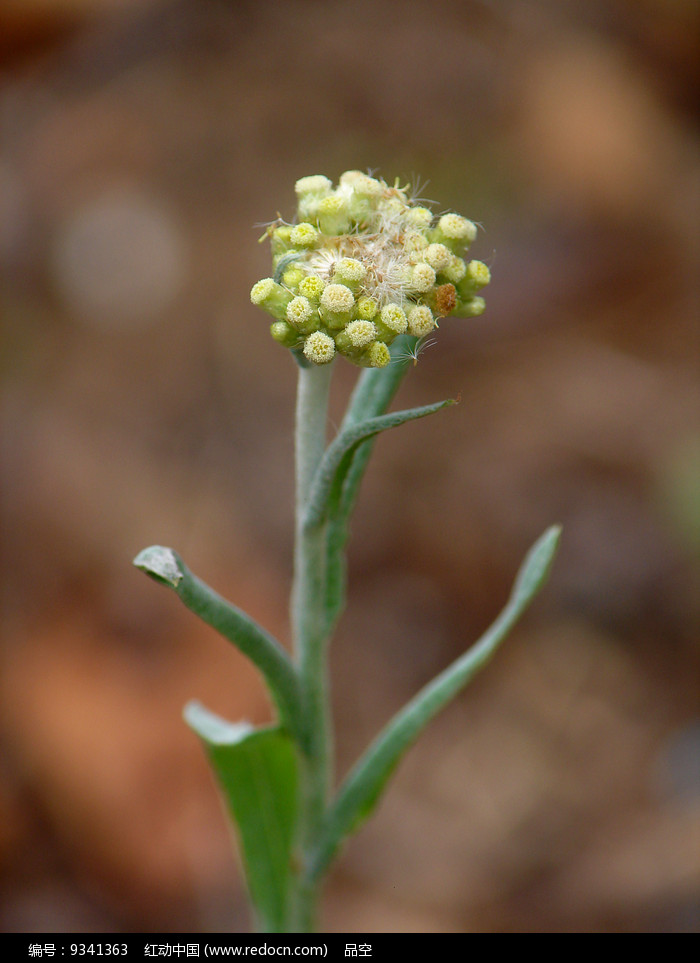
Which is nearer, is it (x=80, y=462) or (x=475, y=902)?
(x=475, y=902)

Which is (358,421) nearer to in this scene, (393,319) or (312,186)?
(393,319)

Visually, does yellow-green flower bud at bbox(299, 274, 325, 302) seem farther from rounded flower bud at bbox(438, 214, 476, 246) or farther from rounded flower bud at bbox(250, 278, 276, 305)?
rounded flower bud at bbox(438, 214, 476, 246)

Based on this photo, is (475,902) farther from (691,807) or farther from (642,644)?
(642,644)

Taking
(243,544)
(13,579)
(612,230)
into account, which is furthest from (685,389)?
(13,579)

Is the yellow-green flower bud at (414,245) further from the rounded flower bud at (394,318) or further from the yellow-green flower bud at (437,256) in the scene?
the rounded flower bud at (394,318)

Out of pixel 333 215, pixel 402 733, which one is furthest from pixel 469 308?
pixel 402 733
